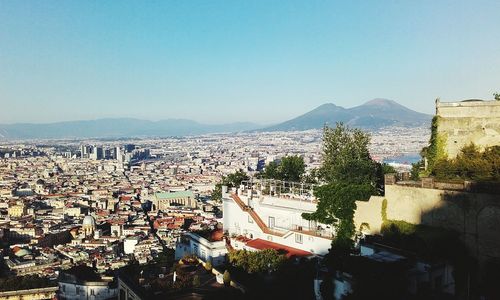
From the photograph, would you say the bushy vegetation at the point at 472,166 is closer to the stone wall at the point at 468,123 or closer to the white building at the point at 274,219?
the stone wall at the point at 468,123

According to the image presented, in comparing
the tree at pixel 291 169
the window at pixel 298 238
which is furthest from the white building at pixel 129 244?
the window at pixel 298 238

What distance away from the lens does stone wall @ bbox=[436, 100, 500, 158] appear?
619 inches

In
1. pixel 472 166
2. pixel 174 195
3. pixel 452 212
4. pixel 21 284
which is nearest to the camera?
pixel 452 212

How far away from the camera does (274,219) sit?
1792 cm

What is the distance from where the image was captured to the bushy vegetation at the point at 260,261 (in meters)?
14.8

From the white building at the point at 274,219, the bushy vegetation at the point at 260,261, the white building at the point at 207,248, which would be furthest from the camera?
the white building at the point at 207,248

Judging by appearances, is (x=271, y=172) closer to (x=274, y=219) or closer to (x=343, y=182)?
(x=274, y=219)

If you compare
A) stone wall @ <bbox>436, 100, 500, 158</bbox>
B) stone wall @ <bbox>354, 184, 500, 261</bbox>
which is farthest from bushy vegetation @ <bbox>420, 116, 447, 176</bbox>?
stone wall @ <bbox>354, 184, 500, 261</bbox>

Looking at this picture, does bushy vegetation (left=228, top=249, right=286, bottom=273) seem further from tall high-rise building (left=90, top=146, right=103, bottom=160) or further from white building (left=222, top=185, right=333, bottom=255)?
tall high-rise building (left=90, top=146, right=103, bottom=160)

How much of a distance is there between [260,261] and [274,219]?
10.4 feet

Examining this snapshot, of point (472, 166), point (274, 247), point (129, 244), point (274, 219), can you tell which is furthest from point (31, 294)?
point (129, 244)

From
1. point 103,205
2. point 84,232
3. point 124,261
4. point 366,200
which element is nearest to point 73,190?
point 103,205

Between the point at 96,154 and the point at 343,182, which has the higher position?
the point at 343,182

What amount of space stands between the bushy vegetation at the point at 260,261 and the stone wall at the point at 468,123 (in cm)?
663
